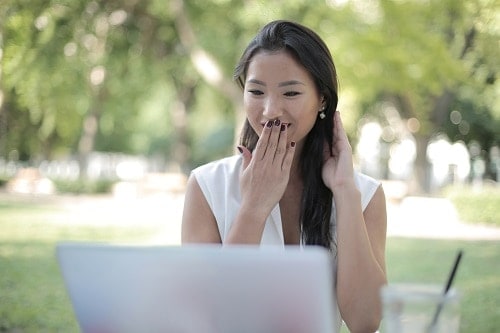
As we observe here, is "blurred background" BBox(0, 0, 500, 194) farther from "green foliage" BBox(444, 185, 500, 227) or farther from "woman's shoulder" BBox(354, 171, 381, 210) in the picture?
"woman's shoulder" BBox(354, 171, 381, 210)

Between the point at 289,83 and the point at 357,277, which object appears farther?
the point at 289,83

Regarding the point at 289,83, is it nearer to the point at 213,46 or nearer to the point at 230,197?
the point at 230,197

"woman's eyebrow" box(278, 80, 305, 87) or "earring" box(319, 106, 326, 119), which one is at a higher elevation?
"woman's eyebrow" box(278, 80, 305, 87)

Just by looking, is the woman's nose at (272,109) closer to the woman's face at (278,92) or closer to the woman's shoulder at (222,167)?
the woman's face at (278,92)

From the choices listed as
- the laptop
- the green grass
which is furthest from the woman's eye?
the green grass

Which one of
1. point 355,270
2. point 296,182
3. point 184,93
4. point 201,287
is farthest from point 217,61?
point 201,287

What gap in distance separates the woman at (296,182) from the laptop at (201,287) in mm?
573

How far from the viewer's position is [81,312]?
2.57 ft

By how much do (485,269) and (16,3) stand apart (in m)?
4.72

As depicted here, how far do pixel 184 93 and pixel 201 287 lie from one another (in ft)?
49.2

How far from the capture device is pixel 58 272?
617 centimetres

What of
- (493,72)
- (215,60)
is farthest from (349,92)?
(493,72)

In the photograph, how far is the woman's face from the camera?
1.40 metres

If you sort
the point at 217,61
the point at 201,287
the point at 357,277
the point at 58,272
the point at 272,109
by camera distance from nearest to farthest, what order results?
1. the point at 201,287
2. the point at 357,277
3. the point at 272,109
4. the point at 58,272
5. the point at 217,61
